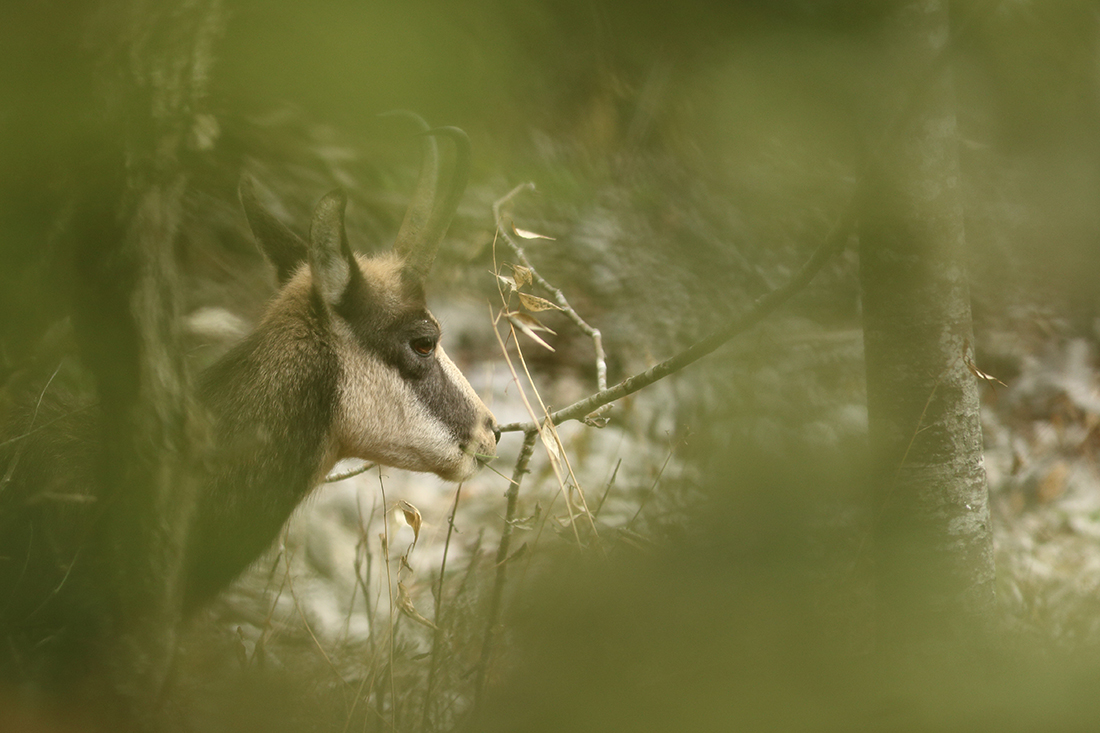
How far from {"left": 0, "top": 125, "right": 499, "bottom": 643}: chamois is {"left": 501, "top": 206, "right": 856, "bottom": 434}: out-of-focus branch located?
67 cm

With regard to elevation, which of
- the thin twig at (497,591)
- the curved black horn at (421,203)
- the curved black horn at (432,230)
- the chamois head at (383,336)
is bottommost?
the thin twig at (497,591)

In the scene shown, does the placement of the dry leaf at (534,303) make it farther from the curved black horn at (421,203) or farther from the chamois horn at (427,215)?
the curved black horn at (421,203)

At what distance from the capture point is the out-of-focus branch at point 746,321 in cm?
117

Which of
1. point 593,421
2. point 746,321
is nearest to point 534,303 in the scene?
point 593,421

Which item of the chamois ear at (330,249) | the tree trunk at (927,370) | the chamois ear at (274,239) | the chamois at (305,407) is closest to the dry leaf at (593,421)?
the chamois at (305,407)

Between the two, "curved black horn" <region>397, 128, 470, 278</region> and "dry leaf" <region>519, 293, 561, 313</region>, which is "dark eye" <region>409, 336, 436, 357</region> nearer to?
"curved black horn" <region>397, 128, 470, 278</region>

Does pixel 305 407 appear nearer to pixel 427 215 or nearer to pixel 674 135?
pixel 427 215

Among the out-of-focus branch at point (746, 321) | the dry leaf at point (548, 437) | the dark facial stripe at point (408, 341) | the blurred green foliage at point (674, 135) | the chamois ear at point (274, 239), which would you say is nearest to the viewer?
the blurred green foliage at point (674, 135)

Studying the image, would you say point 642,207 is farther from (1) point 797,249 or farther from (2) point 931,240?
(2) point 931,240

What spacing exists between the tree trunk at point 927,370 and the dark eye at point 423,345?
1403 mm

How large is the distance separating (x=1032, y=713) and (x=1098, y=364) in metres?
4.86

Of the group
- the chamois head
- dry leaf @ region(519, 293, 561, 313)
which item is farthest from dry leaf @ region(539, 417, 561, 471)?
the chamois head

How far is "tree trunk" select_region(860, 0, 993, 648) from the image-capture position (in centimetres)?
180

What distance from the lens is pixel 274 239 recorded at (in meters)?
2.73
